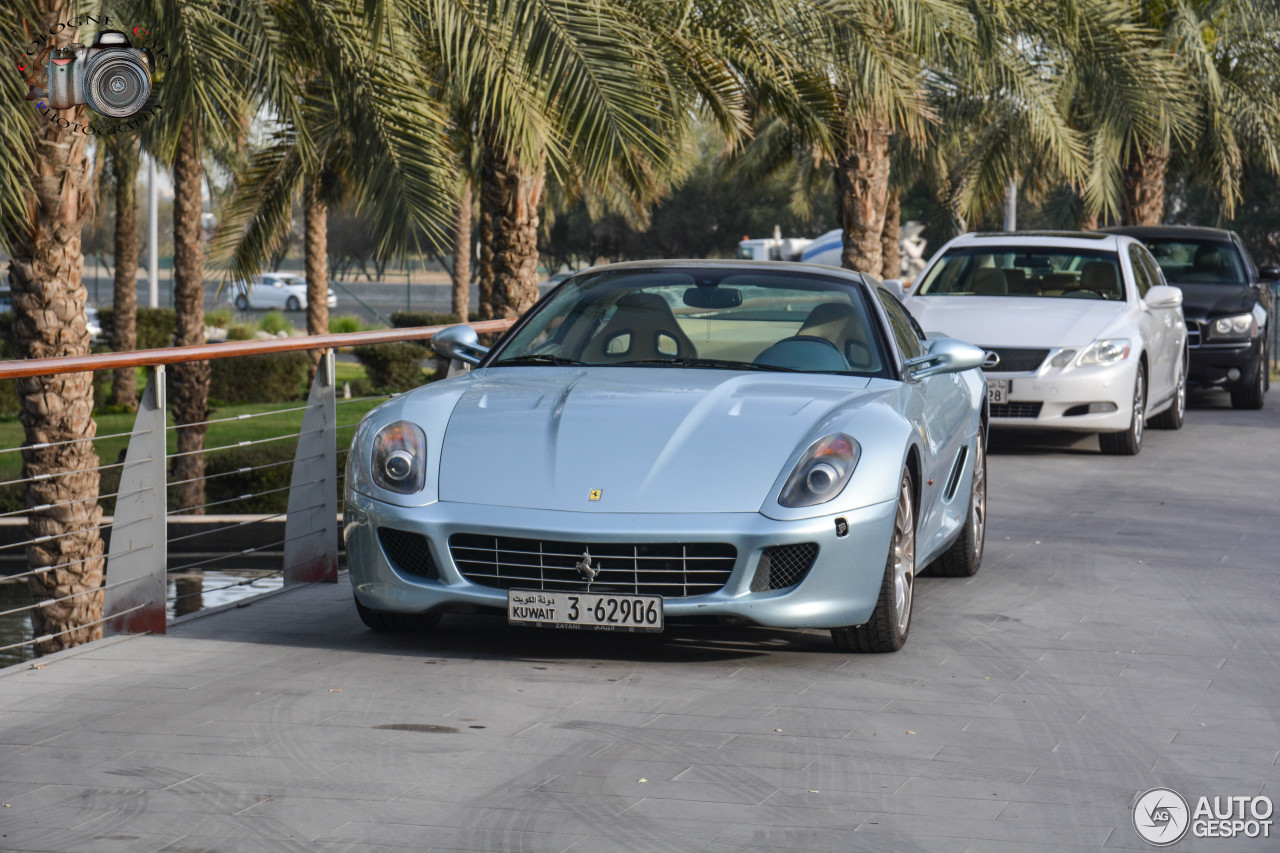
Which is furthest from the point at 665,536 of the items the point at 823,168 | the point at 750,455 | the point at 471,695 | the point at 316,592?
the point at 823,168

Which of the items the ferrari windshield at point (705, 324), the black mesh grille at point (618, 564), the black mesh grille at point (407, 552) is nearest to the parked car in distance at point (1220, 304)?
the ferrari windshield at point (705, 324)

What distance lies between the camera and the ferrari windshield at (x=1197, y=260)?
16.6m

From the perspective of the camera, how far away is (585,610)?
5402 millimetres

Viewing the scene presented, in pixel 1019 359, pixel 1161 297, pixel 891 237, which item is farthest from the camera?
pixel 891 237

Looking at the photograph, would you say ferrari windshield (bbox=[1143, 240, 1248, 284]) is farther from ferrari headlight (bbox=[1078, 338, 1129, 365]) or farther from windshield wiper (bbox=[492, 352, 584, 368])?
windshield wiper (bbox=[492, 352, 584, 368])

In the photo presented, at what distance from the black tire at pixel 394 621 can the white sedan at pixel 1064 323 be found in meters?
6.16

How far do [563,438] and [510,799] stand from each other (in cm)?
171

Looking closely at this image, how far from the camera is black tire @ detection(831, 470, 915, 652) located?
572cm

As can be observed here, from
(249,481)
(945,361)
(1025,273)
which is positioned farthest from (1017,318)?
(249,481)

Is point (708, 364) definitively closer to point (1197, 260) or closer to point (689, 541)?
point (689, 541)

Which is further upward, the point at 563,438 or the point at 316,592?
the point at 563,438

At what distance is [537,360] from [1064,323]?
21.7 feet

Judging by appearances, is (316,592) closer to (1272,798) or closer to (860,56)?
(1272,798)

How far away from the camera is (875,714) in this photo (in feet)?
16.7
